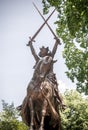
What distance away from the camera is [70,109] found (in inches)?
1716

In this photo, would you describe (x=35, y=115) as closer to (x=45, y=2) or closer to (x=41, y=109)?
(x=41, y=109)

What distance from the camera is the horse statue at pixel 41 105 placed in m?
12.9

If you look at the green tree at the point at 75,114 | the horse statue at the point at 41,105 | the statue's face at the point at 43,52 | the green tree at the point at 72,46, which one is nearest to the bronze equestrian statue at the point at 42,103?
the horse statue at the point at 41,105

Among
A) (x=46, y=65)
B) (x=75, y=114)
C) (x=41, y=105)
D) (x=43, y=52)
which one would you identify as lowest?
(x=75, y=114)

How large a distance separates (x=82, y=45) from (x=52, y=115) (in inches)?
362

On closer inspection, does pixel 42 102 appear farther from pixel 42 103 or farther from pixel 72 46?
pixel 72 46

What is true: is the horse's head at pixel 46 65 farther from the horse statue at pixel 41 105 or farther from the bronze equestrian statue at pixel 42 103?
the horse statue at pixel 41 105

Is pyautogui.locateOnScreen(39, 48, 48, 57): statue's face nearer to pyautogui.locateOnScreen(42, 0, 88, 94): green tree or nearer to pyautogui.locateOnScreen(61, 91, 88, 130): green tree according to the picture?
pyautogui.locateOnScreen(42, 0, 88, 94): green tree

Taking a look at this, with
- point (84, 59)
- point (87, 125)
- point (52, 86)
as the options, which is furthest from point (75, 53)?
point (87, 125)

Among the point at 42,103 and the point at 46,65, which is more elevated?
the point at 46,65

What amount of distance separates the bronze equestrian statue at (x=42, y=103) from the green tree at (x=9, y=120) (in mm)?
31272

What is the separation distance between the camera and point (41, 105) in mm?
13055

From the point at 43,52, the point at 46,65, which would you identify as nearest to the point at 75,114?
the point at 43,52

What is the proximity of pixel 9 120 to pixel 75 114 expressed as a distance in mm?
9877
